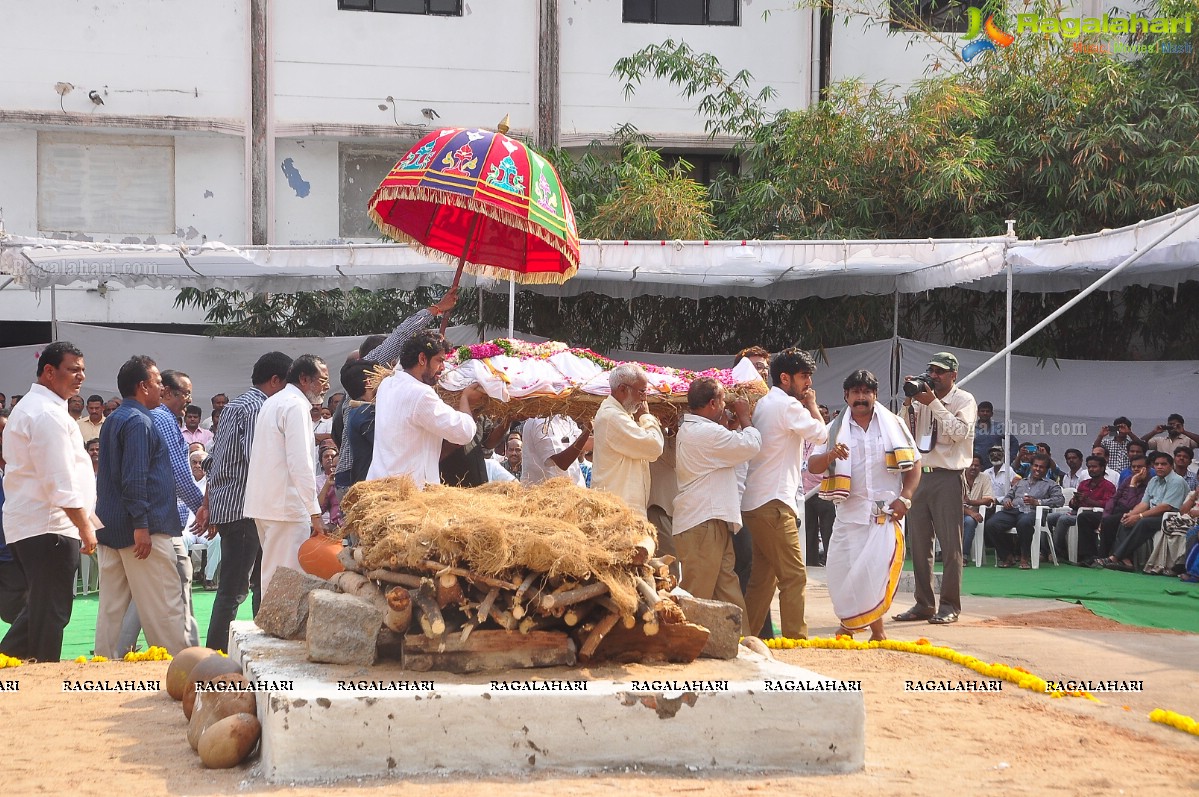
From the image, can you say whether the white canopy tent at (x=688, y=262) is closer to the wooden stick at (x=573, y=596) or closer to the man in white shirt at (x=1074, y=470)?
the man in white shirt at (x=1074, y=470)

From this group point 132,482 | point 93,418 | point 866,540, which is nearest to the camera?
point 132,482

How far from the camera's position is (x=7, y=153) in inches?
707

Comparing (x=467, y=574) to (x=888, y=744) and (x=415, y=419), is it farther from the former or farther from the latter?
(x=888, y=744)

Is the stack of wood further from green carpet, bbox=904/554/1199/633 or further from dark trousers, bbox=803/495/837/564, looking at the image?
dark trousers, bbox=803/495/837/564

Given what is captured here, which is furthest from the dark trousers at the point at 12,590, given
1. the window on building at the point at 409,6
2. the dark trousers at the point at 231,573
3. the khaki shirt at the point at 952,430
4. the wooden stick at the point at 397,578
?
the window on building at the point at 409,6

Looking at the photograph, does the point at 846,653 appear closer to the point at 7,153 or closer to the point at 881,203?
the point at 881,203

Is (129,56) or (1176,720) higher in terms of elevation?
(129,56)

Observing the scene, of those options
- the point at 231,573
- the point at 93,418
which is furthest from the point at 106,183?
the point at 231,573

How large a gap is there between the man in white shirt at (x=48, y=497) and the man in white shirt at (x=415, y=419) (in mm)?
1603

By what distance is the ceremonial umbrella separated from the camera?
678cm

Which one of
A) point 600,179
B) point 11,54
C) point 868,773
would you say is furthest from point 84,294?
point 868,773

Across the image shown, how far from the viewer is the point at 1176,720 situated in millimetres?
5777

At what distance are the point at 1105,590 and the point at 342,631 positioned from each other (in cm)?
825

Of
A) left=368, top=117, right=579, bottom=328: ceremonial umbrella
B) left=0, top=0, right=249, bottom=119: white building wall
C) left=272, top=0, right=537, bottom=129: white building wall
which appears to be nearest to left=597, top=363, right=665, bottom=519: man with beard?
left=368, top=117, right=579, bottom=328: ceremonial umbrella
